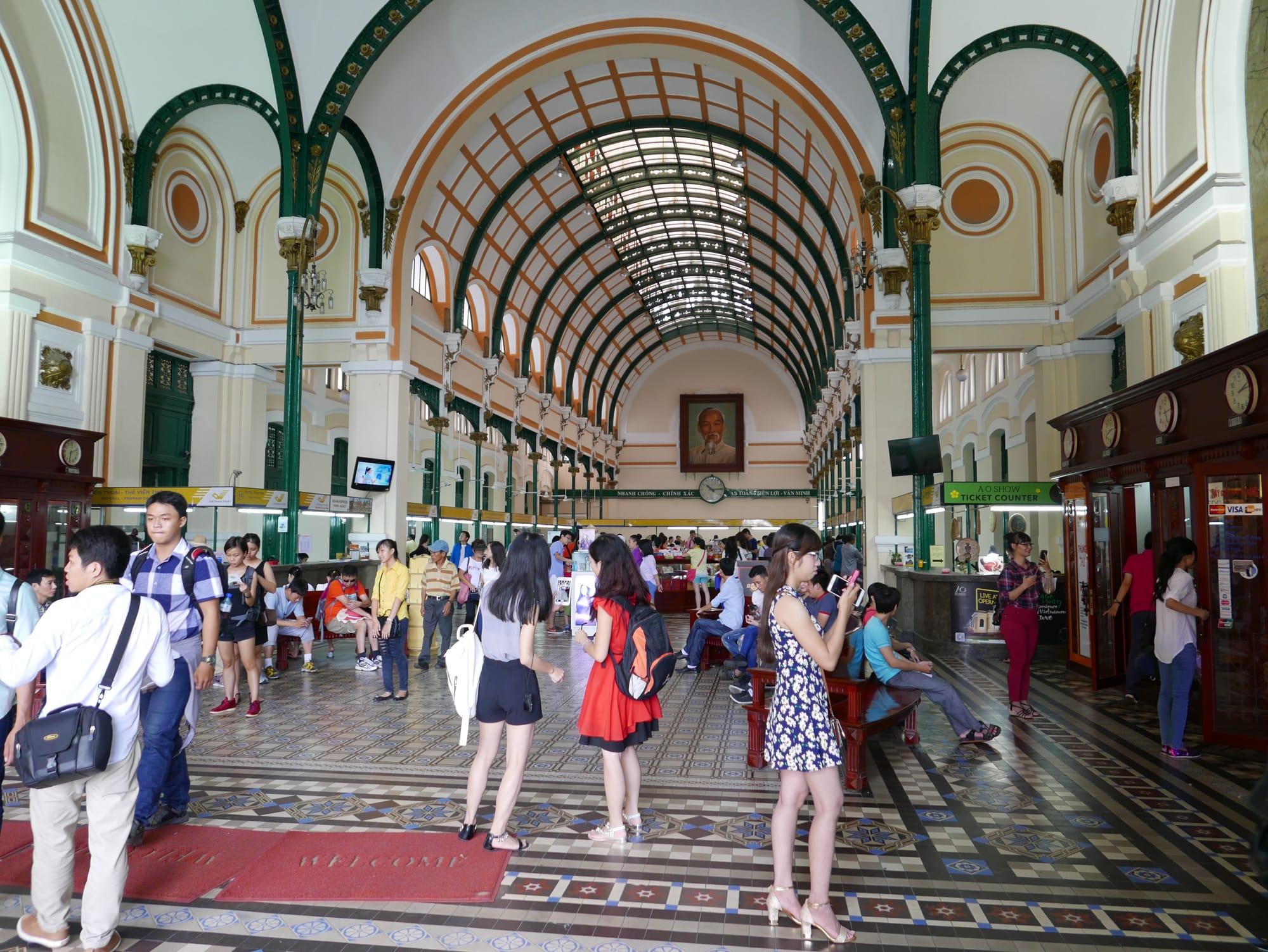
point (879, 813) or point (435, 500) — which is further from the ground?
point (435, 500)

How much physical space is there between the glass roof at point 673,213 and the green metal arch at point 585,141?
72cm

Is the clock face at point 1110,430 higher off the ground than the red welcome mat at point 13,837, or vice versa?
the clock face at point 1110,430

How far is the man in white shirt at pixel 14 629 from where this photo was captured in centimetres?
311

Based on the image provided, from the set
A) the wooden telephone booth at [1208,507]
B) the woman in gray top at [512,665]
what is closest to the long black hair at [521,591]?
the woman in gray top at [512,665]

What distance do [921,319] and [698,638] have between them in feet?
16.7

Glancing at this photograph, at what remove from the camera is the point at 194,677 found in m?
4.16

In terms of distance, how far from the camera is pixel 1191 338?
8141 millimetres

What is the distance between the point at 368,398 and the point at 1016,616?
40.1 ft

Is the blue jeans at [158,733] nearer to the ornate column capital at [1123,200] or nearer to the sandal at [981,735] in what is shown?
the sandal at [981,735]

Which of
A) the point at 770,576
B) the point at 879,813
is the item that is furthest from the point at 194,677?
the point at 879,813

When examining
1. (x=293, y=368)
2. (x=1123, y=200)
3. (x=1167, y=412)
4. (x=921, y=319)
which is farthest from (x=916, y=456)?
(x=293, y=368)

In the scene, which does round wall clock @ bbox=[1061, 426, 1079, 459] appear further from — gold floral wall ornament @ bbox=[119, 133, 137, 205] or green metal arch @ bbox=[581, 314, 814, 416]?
green metal arch @ bbox=[581, 314, 814, 416]

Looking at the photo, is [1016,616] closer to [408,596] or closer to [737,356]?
[408,596]

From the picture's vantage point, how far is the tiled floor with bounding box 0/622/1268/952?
9.99 ft
